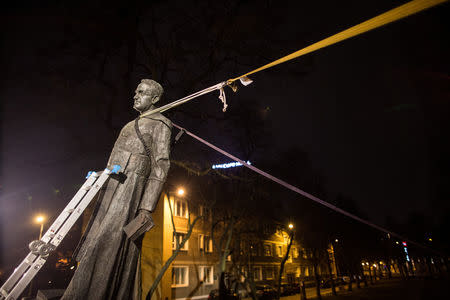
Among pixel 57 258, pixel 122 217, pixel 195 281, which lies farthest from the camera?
pixel 195 281

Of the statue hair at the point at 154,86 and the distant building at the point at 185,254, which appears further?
the distant building at the point at 185,254

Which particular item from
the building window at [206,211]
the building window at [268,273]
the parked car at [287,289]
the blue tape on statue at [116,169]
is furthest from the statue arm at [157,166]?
the building window at [268,273]

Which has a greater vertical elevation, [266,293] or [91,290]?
[91,290]

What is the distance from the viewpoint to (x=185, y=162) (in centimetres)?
1236

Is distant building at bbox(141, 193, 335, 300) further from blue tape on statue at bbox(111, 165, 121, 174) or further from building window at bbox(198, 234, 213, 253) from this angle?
blue tape on statue at bbox(111, 165, 121, 174)

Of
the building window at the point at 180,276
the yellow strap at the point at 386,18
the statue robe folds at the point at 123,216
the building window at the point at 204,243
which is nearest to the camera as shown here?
the yellow strap at the point at 386,18

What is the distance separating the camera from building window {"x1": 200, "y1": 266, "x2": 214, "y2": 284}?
26275mm

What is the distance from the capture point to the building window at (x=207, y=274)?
26275mm

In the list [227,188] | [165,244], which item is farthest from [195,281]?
[227,188]

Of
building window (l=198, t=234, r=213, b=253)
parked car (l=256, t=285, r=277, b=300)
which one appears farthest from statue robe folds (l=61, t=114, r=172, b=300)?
building window (l=198, t=234, r=213, b=253)

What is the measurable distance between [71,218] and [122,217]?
53 cm

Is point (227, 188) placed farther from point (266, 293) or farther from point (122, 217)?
point (122, 217)

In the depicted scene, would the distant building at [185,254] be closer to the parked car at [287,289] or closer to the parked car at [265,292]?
the parked car at [265,292]

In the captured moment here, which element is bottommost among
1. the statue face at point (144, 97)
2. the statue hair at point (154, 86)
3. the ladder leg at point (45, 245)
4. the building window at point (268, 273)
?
the building window at point (268, 273)
